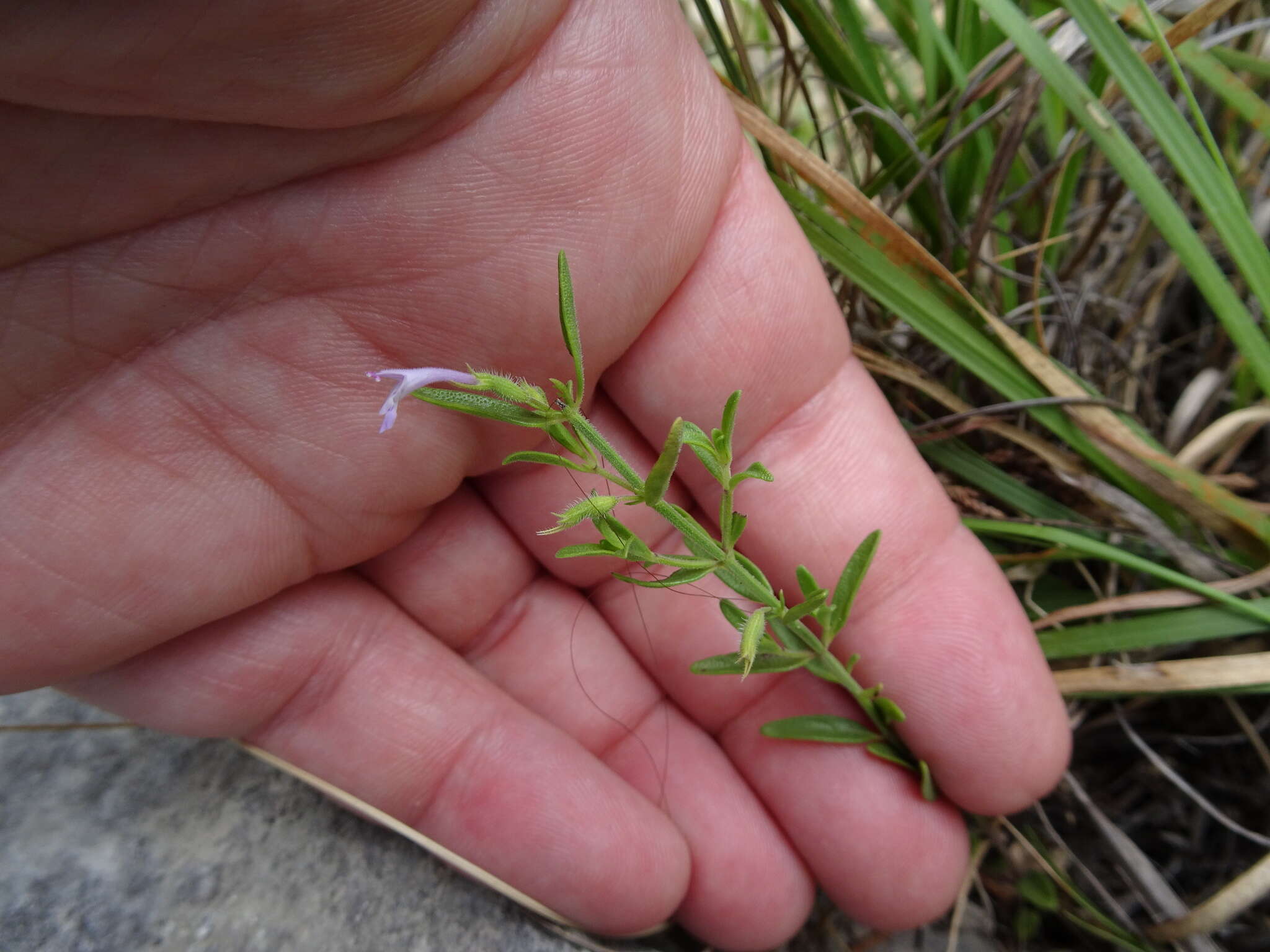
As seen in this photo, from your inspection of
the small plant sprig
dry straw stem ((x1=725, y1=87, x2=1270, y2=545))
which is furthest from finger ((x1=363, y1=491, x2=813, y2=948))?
dry straw stem ((x1=725, y1=87, x2=1270, y2=545))

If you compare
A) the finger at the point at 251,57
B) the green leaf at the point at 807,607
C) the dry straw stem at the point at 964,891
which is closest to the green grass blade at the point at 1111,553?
the green leaf at the point at 807,607

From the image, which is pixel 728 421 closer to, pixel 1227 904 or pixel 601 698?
pixel 601 698

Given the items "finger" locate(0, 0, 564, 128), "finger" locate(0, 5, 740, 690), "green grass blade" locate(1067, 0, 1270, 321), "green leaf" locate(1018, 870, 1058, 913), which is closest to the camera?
"finger" locate(0, 0, 564, 128)

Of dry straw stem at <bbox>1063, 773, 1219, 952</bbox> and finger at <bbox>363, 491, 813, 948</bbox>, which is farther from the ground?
finger at <bbox>363, 491, 813, 948</bbox>

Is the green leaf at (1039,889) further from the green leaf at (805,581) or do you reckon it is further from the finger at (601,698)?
the green leaf at (805,581)

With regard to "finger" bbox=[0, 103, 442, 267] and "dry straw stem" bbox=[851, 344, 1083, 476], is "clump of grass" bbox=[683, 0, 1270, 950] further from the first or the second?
"finger" bbox=[0, 103, 442, 267]

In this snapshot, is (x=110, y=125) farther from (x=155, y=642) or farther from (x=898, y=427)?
(x=898, y=427)

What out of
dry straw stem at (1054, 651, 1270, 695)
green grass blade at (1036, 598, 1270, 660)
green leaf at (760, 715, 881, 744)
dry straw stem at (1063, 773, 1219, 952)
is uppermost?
green leaf at (760, 715, 881, 744)
